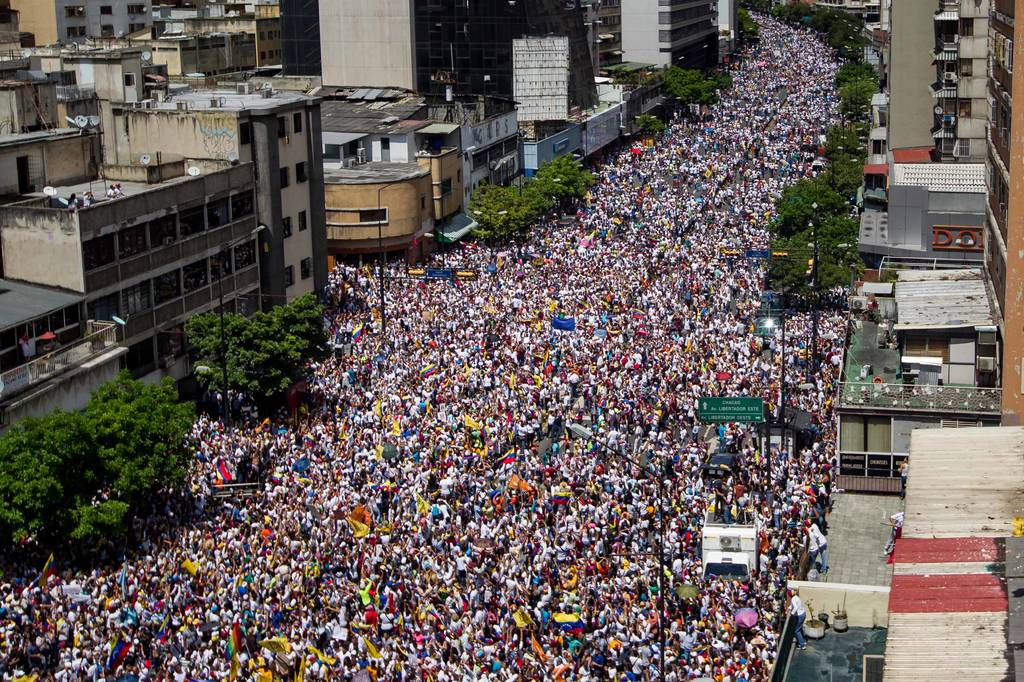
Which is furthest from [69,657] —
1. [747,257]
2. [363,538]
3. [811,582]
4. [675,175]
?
[675,175]

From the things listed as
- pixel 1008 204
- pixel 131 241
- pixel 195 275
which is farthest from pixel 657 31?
pixel 1008 204

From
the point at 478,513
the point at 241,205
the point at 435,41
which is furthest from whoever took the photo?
the point at 435,41

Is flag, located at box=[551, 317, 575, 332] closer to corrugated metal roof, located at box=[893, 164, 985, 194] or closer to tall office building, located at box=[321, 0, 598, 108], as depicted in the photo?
corrugated metal roof, located at box=[893, 164, 985, 194]

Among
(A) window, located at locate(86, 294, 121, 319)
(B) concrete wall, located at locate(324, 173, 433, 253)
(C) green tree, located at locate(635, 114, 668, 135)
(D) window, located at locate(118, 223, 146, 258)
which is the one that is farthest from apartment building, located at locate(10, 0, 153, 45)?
(A) window, located at locate(86, 294, 121, 319)

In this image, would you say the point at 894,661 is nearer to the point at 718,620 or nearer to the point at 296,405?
the point at 718,620

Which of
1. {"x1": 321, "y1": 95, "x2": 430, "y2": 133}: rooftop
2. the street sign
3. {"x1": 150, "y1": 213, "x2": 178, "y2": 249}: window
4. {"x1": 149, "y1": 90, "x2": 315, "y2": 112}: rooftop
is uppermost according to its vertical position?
{"x1": 149, "y1": 90, "x2": 315, "y2": 112}: rooftop

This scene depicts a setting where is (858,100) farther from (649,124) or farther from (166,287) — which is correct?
(166,287)
